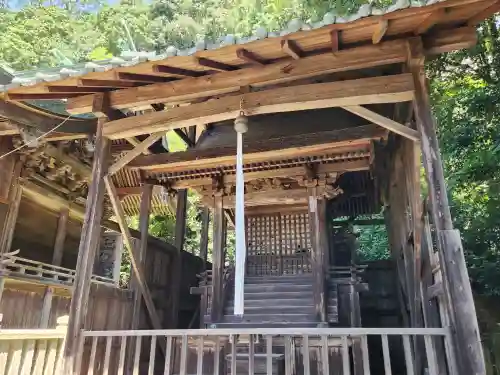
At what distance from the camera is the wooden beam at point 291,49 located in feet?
14.7

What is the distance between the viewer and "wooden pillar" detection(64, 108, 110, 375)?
4660 millimetres

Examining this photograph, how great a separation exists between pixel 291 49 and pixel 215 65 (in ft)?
3.47

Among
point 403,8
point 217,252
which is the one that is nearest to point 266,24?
point 217,252

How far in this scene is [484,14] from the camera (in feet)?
13.6

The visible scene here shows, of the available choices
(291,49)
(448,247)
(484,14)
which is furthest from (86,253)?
(484,14)

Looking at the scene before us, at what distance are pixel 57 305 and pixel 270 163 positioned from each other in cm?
509

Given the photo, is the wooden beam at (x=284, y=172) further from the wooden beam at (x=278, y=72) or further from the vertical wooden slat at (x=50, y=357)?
the vertical wooden slat at (x=50, y=357)

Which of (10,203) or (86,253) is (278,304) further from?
(10,203)

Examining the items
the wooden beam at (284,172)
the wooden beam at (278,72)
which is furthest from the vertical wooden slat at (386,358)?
the wooden beam at (284,172)

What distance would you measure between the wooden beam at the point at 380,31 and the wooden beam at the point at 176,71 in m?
2.27

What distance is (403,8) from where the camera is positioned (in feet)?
12.6

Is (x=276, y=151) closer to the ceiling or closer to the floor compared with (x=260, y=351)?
closer to the ceiling

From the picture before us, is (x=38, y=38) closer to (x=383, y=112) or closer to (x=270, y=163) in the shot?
(x=270, y=163)

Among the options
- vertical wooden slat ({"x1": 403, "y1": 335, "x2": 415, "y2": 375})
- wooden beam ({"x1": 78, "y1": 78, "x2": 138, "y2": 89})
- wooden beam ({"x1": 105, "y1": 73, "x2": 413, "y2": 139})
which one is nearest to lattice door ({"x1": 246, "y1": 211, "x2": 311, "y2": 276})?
wooden beam ({"x1": 105, "y1": 73, "x2": 413, "y2": 139})
